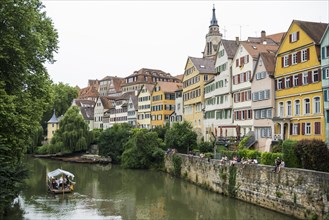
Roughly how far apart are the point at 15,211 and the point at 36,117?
Result: 7140mm

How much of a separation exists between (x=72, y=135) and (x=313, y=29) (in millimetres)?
44643

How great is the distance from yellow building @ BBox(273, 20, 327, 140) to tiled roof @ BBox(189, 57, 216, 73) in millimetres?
19065

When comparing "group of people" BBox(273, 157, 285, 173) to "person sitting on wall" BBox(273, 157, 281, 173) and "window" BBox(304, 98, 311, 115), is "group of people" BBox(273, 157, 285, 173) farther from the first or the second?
"window" BBox(304, 98, 311, 115)

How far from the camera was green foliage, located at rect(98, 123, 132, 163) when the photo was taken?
204 ft

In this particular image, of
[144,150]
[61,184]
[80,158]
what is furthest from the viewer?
[80,158]

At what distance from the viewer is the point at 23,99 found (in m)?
21.6

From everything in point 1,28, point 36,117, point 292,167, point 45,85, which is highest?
point 1,28

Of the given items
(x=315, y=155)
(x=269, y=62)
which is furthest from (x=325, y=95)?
(x=269, y=62)

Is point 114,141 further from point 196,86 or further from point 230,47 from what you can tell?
point 230,47

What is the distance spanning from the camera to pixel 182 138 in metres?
50.5

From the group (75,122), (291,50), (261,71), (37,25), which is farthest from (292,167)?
(75,122)

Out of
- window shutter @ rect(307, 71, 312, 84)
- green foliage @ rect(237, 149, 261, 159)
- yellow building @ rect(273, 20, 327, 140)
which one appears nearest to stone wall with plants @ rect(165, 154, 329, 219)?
green foliage @ rect(237, 149, 261, 159)

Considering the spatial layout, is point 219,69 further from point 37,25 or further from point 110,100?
point 110,100

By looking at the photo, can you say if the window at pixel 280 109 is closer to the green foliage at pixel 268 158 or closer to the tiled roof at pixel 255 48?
the tiled roof at pixel 255 48
